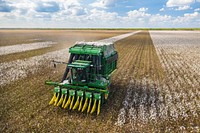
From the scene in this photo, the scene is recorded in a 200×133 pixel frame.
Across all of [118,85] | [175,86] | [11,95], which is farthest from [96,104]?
[175,86]

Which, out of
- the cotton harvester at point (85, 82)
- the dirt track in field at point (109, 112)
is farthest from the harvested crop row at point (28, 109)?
the cotton harvester at point (85, 82)

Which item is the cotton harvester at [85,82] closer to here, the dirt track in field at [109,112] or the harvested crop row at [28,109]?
the dirt track in field at [109,112]

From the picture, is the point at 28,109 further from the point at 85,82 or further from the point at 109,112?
the point at 109,112

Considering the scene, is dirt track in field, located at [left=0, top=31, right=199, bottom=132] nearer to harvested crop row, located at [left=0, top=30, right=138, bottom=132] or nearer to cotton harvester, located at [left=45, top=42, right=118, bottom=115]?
harvested crop row, located at [left=0, top=30, right=138, bottom=132]

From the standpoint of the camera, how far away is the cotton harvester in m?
11.3

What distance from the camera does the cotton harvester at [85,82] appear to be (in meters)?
11.3

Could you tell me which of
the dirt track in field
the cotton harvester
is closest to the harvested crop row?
the dirt track in field

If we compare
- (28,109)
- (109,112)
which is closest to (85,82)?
(109,112)

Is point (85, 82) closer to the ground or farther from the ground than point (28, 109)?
farther from the ground

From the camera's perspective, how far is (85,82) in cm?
1212

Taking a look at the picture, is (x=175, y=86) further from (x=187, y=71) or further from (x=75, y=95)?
(x=75, y=95)

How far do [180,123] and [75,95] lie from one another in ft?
19.0

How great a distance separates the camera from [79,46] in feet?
43.5

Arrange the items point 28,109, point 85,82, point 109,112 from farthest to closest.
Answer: point 85,82 < point 28,109 < point 109,112
